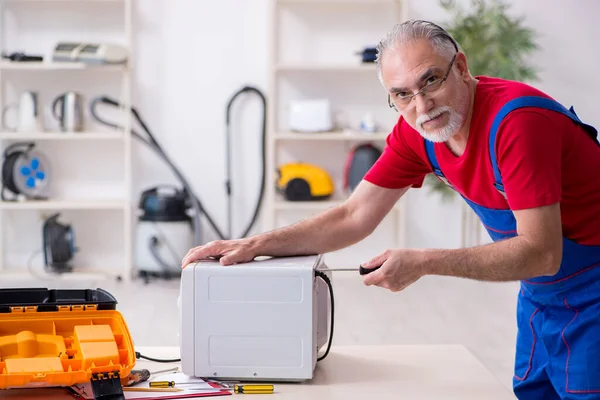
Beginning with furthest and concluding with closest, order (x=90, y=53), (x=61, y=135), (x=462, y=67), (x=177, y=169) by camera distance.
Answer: (x=177, y=169)
(x=61, y=135)
(x=90, y=53)
(x=462, y=67)

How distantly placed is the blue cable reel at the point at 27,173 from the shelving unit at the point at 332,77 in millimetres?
1480

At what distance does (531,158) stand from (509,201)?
0.35 ft

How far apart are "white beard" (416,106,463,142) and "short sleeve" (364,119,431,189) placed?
0.19 metres

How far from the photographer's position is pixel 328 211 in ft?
6.84

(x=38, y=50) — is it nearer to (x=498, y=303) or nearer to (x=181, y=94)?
(x=181, y=94)

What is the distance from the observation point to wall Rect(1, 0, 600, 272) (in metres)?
5.69

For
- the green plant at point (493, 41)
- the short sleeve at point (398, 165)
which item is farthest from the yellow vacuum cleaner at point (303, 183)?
the short sleeve at point (398, 165)

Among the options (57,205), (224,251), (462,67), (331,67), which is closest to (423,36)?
(462,67)

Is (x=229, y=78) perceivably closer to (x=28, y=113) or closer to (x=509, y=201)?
(x=28, y=113)

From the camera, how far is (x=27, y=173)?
547 centimetres

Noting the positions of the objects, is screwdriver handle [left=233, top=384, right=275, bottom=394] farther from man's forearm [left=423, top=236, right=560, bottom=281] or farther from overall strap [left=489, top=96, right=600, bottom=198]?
overall strap [left=489, top=96, right=600, bottom=198]

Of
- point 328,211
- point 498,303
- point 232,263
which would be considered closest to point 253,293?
point 232,263

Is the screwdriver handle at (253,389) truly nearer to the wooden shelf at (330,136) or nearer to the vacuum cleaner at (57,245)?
the wooden shelf at (330,136)

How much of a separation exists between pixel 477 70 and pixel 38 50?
293cm
